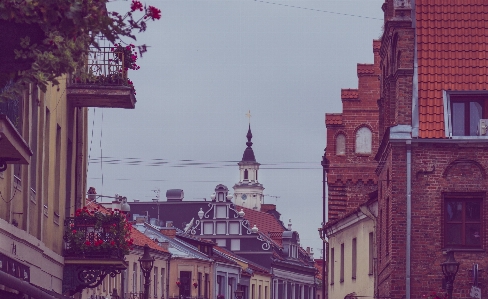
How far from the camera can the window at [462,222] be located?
31.2 m

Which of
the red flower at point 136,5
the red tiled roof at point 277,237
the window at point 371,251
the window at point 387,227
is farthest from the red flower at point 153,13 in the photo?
the red tiled roof at point 277,237

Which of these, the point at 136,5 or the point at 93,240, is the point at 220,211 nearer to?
the point at 93,240

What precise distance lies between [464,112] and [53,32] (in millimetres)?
24143

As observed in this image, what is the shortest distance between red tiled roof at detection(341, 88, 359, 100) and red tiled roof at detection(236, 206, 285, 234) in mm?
70834

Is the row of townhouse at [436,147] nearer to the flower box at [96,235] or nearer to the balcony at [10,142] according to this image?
the flower box at [96,235]

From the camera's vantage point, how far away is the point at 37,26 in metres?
8.66

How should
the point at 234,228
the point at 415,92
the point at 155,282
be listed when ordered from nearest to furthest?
the point at 415,92, the point at 155,282, the point at 234,228

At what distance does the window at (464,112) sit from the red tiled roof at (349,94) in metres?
19.0

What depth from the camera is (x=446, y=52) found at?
32094mm

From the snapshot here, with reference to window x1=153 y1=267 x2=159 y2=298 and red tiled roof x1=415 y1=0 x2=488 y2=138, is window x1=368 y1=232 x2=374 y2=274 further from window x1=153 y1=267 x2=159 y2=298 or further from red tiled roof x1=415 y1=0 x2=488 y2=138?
window x1=153 y1=267 x2=159 y2=298

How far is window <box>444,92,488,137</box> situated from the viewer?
3138cm

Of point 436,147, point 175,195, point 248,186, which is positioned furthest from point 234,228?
point 436,147

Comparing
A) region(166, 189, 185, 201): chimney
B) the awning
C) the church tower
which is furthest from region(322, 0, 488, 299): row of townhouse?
the church tower

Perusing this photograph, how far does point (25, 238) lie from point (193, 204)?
335ft
